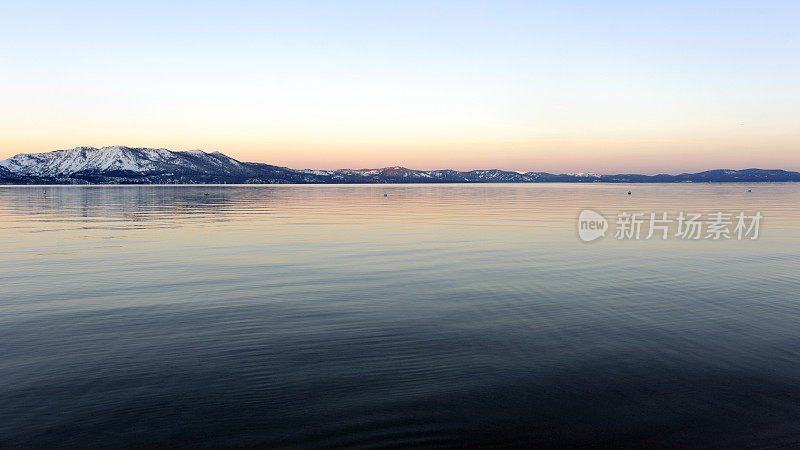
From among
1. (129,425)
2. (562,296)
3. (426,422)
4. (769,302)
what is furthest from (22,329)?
(769,302)

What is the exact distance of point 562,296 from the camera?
65.6ft

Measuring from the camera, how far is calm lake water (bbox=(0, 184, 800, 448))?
30.7 feet

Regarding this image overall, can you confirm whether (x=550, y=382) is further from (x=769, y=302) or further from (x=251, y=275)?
(x=251, y=275)

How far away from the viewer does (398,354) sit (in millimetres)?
13125

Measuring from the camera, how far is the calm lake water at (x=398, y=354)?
9367 mm

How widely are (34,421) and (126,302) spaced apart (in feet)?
32.8
